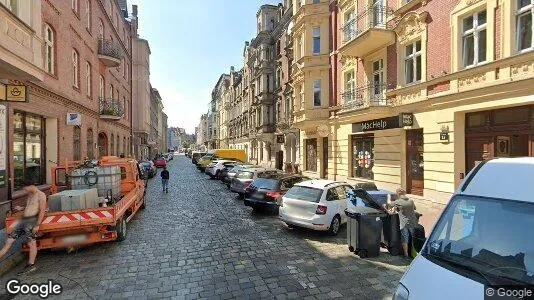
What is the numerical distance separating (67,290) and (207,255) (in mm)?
2602

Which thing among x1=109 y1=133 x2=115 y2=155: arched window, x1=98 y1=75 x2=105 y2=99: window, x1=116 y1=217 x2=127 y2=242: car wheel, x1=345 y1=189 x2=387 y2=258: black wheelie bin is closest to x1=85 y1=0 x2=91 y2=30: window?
x1=98 y1=75 x2=105 y2=99: window

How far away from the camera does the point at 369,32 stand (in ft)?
47.3

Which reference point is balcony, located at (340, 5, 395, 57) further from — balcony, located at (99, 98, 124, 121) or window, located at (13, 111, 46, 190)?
balcony, located at (99, 98, 124, 121)

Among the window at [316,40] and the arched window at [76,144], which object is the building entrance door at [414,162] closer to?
the window at [316,40]

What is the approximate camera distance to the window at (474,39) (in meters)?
10.7

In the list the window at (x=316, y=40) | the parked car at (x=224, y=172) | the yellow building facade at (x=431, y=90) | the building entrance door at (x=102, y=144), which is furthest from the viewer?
the building entrance door at (x=102, y=144)

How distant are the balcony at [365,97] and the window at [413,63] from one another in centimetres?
135

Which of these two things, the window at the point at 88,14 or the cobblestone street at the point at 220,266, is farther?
the window at the point at 88,14

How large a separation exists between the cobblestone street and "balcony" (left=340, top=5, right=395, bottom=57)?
947 centimetres

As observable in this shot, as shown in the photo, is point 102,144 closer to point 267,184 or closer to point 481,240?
point 267,184

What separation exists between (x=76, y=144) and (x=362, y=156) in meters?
14.7

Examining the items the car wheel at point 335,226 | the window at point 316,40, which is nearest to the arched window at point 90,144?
the window at point 316,40

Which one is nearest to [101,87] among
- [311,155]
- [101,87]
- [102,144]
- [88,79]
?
[101,87]

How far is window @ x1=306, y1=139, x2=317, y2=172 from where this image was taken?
23.2 meters
